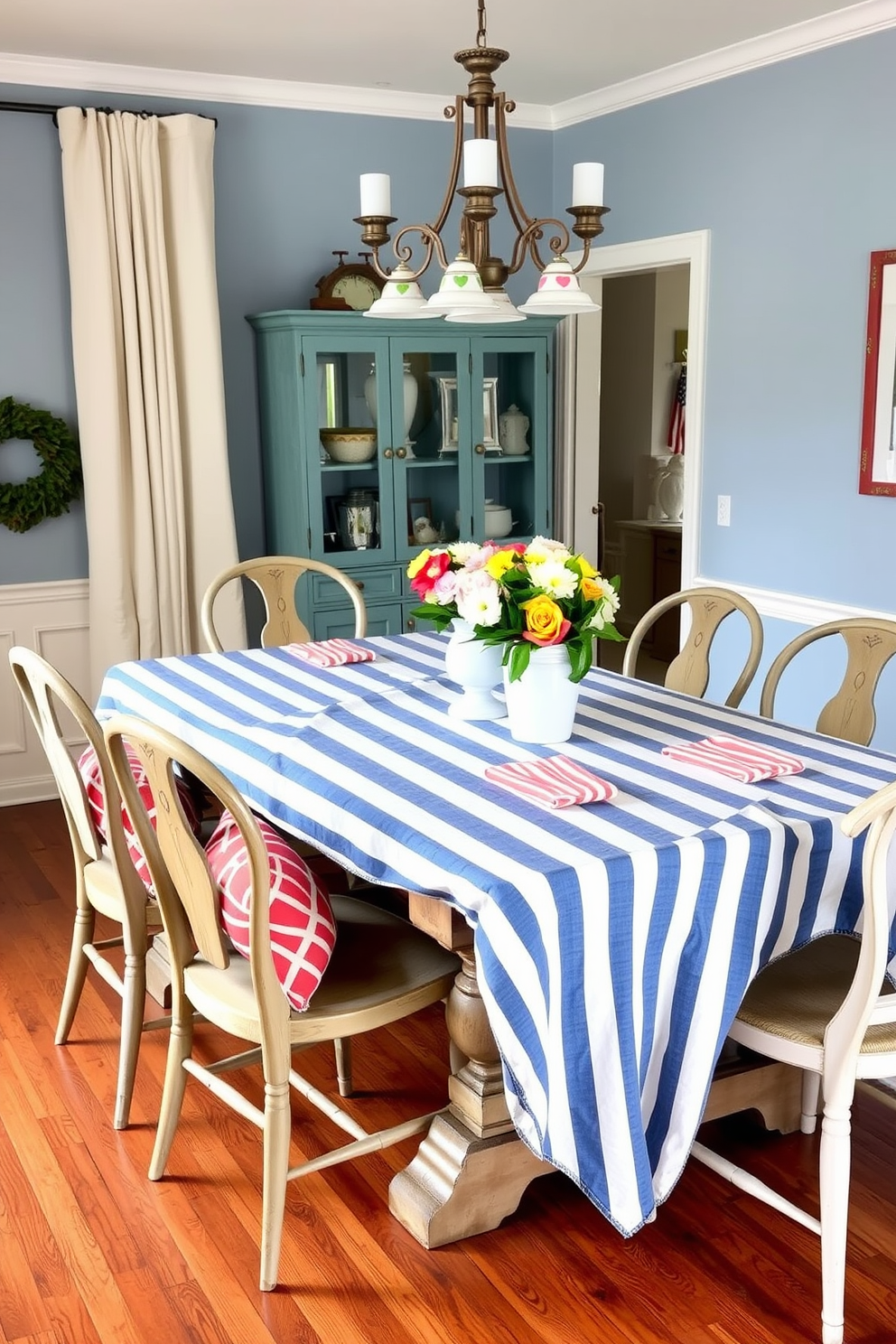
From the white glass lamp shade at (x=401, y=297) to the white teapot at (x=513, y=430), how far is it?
2256 millimetres

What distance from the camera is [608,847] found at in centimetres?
194

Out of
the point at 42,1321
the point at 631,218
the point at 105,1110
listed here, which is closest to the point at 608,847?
the point at 42,1321

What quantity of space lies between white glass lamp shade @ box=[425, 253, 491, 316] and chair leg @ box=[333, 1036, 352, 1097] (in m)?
1.55

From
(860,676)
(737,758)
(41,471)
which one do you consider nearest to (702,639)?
(860,676)

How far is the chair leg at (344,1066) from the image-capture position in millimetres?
2633

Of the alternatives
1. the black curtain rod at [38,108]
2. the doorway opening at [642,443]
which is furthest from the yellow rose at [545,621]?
the doorway opening at [642,443]

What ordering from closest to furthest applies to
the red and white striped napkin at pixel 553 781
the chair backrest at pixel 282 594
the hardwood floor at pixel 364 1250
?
the hardwood floor at pixel 364 1250
the red and white striped napkin at pixel 553 781
the chair backrest at pixel 282 594

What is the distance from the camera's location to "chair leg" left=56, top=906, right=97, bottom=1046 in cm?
279

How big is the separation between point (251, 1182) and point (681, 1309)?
32.8 inches

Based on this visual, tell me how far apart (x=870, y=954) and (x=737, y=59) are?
11.4 feet

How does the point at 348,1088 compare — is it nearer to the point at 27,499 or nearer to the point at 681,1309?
the point at 681,1309

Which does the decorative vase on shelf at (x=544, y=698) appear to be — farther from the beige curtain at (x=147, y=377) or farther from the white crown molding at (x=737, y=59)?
the white crown molding at (x=737, y=59)

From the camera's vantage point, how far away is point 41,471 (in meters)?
4.53

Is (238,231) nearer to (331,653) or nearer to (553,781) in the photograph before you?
(331,653)
